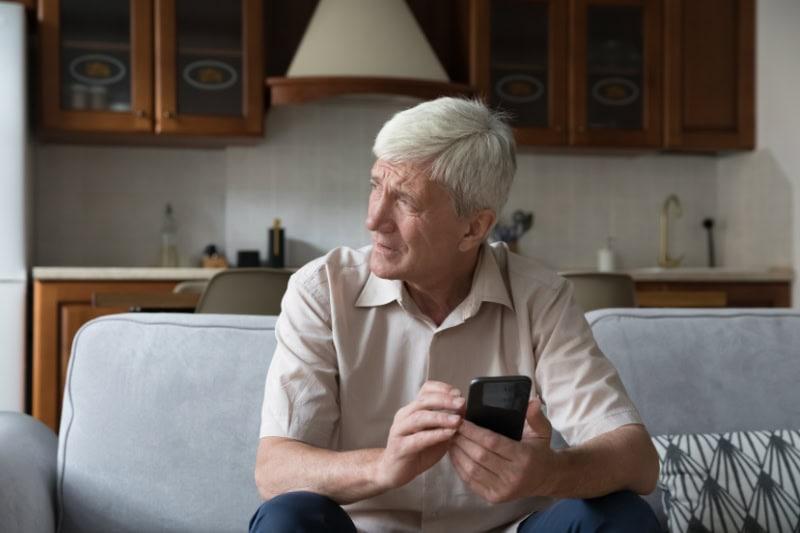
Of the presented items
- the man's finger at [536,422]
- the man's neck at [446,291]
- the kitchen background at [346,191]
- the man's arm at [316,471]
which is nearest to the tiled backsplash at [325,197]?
the kitchen background at [346,191]

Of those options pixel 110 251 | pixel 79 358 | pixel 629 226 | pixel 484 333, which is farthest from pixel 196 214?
pixel 484 333

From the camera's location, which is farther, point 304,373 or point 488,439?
point 304,373

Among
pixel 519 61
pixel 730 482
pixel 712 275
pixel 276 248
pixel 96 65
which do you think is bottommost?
pixel 730 482

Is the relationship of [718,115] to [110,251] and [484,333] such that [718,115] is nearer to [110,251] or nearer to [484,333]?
[110,251]

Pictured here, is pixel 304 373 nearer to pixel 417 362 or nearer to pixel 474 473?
pixel 417 362

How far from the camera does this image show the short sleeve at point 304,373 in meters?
1.54

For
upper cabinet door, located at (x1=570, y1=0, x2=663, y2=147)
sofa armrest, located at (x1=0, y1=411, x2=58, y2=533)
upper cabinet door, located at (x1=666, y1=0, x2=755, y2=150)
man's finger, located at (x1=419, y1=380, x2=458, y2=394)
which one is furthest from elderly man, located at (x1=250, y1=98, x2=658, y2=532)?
upper cabinet door, located at (x1=666, y1=0, x2=755, y2=150)

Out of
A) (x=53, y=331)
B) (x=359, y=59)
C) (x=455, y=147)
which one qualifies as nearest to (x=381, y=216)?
(x=455, y=147)

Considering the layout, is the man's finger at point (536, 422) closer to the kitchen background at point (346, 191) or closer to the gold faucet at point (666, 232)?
the kitchen background at point (346, 191)

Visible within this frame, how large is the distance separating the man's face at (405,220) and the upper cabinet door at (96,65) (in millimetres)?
2860

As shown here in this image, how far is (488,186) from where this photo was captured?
1625mm

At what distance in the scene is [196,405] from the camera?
5.89 ft

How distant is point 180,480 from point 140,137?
287 centimetres

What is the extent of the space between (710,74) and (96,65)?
280 cm
